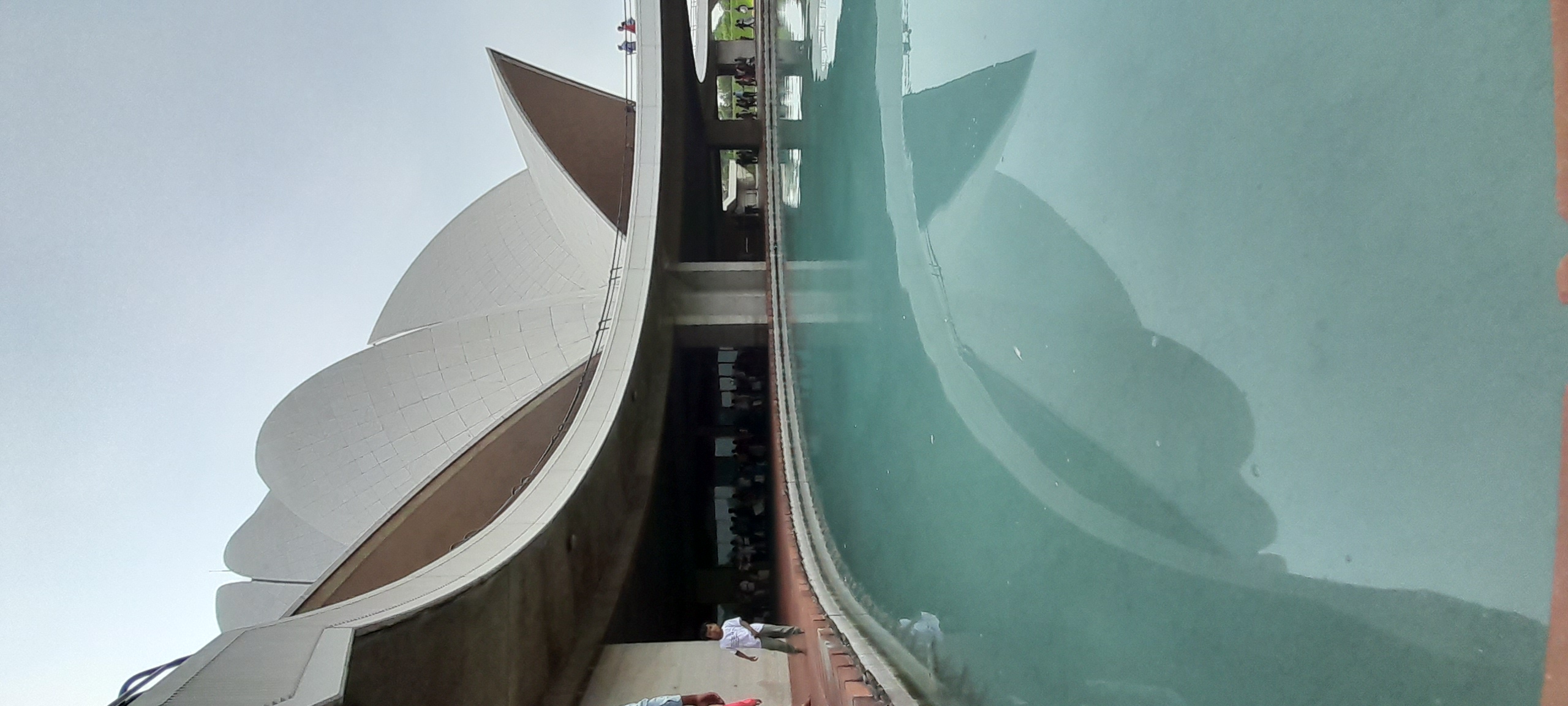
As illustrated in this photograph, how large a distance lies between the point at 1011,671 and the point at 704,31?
12.4m

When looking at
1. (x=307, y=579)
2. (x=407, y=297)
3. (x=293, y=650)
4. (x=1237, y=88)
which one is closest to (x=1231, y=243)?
(x=1237, y=88)

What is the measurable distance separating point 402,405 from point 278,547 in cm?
299

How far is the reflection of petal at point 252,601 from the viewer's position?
10.8m

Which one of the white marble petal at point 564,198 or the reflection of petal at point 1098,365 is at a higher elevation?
the white marble petal at point 564,198

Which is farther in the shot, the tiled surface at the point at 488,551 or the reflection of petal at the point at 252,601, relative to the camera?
the reflection of petal at the point at 252,601

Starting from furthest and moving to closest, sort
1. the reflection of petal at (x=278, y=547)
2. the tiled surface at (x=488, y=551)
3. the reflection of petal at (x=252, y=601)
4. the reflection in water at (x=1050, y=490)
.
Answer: the reflection of petal at (x=252, y=601)
the reflection of petal at (x=278, y=547)
the tiled surface at (x=488, y=551)
the reflection in water at (x=1050, y=490)

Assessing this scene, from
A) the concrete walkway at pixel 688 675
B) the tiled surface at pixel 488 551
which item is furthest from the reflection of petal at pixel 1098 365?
the tiled surface at pixel 488 551

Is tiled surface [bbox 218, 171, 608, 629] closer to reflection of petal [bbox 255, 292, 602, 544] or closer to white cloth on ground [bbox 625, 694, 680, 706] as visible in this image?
reflection of petal [bbox 255, 292, 602, 544]

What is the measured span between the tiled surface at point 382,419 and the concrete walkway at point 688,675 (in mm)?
4813

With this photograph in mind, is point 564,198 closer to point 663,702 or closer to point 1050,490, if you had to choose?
point 663,702

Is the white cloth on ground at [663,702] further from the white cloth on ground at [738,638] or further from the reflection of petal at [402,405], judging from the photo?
the reflection of petal at [402,405]

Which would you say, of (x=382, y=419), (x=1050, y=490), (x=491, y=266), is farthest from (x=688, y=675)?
(x=491, y=266)

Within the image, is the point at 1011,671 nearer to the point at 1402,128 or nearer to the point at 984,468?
the point at 984,468

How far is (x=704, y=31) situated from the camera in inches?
508
